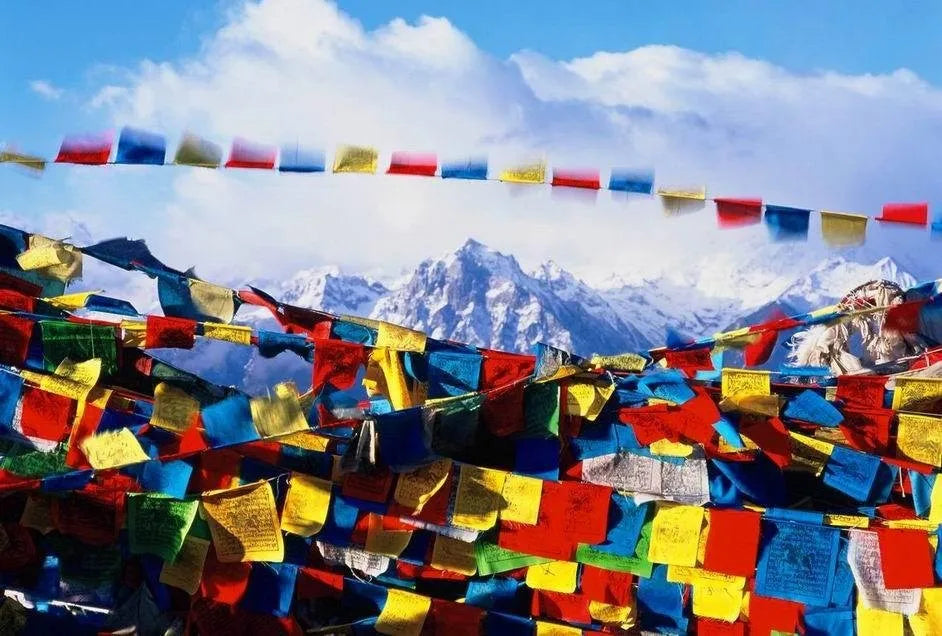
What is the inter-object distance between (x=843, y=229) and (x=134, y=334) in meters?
4.56

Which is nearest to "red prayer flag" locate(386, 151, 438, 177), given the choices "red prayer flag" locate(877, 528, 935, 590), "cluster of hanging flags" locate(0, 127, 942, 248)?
"cluster of hanging flags" locate(0, 127, 942, 248)

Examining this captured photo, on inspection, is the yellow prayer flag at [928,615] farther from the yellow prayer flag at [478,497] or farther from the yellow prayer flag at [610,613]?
the yellow prayer flag at [478,497]

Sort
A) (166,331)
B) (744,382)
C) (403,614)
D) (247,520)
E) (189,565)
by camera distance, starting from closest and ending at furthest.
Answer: (744,382) < (247,520) < (166,331) < (189,565) < (403,614)

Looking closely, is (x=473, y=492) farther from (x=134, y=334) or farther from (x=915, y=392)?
(x=915, y=392)

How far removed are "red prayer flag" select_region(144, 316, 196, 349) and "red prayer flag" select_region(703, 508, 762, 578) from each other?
3334 mm

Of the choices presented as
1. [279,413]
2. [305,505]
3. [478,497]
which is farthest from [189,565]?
[478,497]

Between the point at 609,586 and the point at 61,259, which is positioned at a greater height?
the point at 61,259

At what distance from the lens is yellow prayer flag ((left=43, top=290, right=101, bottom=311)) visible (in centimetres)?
761

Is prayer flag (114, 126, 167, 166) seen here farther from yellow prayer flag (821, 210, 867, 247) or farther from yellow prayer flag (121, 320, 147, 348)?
→ yellow prayer flag (821, 210, 867, 247)

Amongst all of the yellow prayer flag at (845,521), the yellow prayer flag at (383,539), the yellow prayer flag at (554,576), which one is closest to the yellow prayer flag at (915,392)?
the yellow prayer flag at (845,521)

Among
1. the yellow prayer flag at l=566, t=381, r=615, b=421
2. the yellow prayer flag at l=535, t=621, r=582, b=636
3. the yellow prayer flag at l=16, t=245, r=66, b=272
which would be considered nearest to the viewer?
the yellow prayer flag at l=566, t=381, r=615, b=421

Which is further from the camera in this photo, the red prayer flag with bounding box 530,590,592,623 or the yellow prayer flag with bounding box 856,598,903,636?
the red prayer flag with bounding box 530,590,592,623

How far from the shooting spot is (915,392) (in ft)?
22.2

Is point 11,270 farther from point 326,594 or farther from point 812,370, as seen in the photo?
point 812,370
